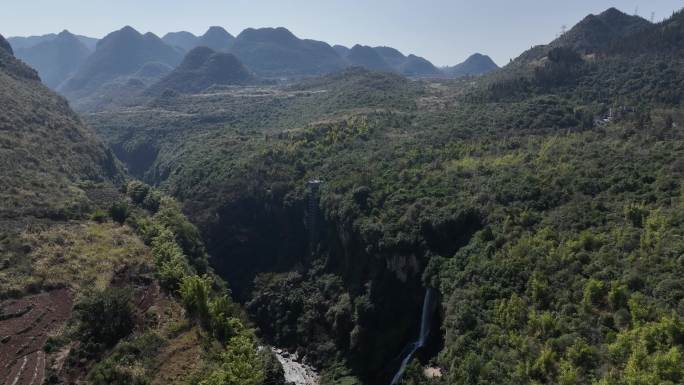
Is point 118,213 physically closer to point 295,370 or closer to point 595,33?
point 295,370

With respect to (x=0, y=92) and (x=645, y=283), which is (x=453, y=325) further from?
(x=0, y=92)

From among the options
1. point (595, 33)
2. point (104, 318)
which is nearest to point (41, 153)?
point (104, 318)

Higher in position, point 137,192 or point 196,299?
point 137,192

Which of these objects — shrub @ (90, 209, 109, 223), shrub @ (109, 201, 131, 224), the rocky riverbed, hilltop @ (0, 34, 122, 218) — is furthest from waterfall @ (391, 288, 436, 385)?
hilltop @ (0, 34, 122, 218)

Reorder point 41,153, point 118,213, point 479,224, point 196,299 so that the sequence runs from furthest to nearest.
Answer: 1. point 41,153
2. point 118,213
3. point 479,224
4. point 196,299

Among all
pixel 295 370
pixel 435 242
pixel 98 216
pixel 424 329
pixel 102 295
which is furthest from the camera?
pixel 98 216

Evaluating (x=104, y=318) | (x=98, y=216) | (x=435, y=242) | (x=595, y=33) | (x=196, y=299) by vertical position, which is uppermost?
(x=595, y=33)

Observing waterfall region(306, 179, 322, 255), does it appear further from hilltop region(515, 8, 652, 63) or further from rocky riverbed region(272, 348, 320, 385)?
hilltop region(515, 8, 652, 63)

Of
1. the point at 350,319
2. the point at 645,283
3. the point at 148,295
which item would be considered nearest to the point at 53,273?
the point at 148,295

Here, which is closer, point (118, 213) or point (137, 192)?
point (118, 213)
